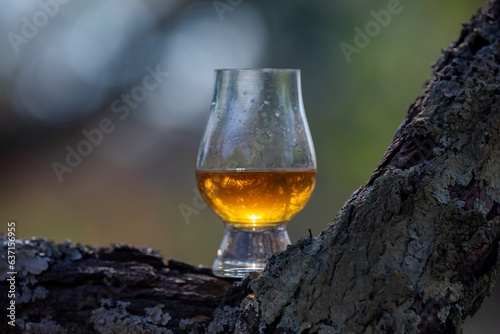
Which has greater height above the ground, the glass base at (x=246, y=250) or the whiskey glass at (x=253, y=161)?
the whiskey glass at (x=253, y=161)

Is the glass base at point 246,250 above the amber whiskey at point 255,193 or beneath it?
beneath

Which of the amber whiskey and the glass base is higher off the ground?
the amber whiskey

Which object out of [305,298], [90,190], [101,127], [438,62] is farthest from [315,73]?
[305,298]

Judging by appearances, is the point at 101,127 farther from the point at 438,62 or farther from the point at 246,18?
the point at 438,62

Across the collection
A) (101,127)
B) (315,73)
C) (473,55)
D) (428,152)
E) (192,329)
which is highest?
(315,73)
